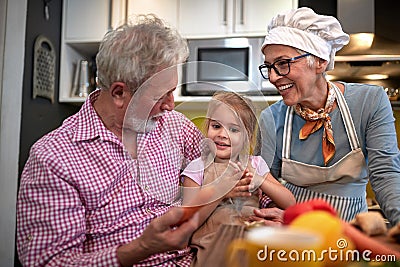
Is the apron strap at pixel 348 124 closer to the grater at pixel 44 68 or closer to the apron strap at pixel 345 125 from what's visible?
the apron strap at pixel 345 125

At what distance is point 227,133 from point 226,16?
1.67 meters

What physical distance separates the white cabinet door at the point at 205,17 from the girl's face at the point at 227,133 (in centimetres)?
162

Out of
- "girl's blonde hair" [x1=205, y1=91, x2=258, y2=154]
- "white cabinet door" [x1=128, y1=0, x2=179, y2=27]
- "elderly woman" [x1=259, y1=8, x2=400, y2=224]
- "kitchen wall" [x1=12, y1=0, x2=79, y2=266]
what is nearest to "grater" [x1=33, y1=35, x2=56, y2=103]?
"kitchen wall" [x1=12, y1=0, x2=79, y2=266]

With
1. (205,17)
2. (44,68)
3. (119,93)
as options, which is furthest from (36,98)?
(119,93)

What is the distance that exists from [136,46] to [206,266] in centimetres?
51

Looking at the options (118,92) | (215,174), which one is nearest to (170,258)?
(215,174)

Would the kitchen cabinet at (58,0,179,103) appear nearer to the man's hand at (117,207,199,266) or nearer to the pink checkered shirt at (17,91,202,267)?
the pink checkered shirt at (17,91,202,267)

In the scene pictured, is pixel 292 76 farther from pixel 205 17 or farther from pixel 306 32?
pixel 205 17

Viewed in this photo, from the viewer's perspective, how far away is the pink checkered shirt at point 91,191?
0.88 meters

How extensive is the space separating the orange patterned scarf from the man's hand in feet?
2.01

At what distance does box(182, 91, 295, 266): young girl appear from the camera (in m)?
0.83

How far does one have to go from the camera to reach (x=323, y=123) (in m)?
1.21

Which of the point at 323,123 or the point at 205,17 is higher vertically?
the point at 205,17

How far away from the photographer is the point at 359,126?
3.87ft
